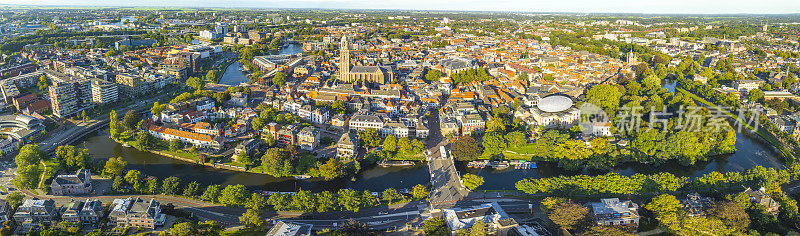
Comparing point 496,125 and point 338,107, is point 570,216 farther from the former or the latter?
point 338,107

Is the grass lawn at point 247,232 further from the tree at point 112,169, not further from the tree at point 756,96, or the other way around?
the tree at point 756,96

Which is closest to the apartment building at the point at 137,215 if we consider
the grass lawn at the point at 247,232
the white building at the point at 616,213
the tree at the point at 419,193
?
the grass lawn at the point at 247,232

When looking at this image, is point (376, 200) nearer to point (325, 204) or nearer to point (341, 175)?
point (325, 204)

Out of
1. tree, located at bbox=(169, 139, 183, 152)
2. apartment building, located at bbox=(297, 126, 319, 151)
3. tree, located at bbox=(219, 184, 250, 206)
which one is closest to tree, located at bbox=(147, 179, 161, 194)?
tree, located at bbox=(219, 184, 250, 206)

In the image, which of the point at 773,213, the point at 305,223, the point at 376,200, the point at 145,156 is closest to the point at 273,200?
the point at 305,223

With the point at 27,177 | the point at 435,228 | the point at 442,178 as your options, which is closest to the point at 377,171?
the point at 442,178

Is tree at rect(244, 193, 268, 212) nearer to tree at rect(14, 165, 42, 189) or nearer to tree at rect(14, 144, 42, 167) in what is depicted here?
tree at rect(14, 165, 42, 189)
